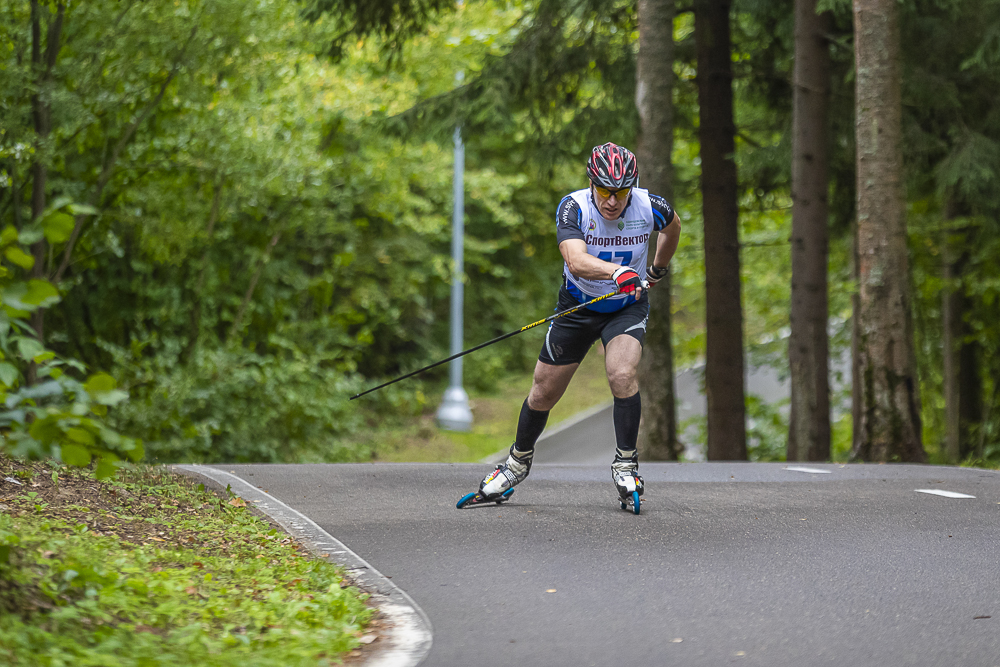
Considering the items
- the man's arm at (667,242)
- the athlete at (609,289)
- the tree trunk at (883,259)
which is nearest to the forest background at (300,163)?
the tree trunk at (883,259)

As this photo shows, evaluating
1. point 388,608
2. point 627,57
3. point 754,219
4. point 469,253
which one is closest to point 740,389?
point 627,57

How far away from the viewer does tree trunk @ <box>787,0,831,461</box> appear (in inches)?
536

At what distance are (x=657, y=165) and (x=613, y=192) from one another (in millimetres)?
6919

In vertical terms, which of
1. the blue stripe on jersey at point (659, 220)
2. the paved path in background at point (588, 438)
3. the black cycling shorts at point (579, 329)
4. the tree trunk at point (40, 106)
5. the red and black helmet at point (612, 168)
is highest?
the tree trunk at point (40, 106)

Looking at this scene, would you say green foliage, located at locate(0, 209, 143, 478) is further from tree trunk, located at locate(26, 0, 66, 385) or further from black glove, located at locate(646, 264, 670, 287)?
tree trunk, located at locate(26, 0, 66, 385)

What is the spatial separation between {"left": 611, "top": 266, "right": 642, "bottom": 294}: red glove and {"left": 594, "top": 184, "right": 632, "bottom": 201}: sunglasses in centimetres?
44

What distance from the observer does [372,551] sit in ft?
17.9

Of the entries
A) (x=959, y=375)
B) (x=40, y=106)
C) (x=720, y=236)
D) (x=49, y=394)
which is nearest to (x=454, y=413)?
(x=959, y=375)

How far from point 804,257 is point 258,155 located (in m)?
7.43

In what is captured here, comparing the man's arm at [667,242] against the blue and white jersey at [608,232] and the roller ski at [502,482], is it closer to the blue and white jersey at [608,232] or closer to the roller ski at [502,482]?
the blue and white jersey at [608,232]

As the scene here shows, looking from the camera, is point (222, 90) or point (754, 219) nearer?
point (222, 90)

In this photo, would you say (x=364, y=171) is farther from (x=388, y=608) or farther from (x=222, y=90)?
(x=388, y=608)

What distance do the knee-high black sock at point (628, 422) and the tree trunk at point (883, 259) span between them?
5.82 meters

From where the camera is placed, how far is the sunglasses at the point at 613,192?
6211mm
